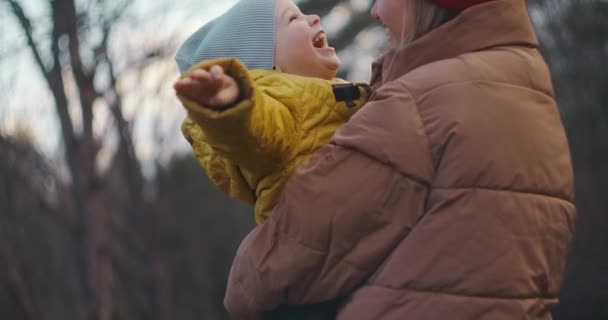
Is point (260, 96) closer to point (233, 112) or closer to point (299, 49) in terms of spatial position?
point (233, 112)

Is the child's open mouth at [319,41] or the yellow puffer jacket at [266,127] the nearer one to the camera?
the yellow puffer jacket at [266,127]

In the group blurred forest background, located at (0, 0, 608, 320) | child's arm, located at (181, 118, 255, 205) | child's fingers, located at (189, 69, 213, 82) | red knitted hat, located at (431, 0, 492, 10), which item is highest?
child's fingers, located at (189, 69, 213, 82)

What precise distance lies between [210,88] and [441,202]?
522 mm

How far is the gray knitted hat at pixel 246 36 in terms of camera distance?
2.28 metres

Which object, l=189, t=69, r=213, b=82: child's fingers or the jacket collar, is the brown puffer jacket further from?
l=189, t=69, r=213, b=82: child's fingers

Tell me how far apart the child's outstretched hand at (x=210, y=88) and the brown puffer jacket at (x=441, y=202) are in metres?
0.27

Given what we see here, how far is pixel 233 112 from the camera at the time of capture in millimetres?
1713

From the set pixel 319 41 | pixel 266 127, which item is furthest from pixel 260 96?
pixel 319 41

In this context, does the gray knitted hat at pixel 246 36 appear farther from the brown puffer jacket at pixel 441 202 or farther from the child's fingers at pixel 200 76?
the child's fingers at pixel 200 76

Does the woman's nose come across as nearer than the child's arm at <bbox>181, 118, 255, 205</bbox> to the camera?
No

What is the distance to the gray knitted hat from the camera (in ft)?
7.49

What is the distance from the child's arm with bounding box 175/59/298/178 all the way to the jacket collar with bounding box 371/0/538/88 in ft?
1.08

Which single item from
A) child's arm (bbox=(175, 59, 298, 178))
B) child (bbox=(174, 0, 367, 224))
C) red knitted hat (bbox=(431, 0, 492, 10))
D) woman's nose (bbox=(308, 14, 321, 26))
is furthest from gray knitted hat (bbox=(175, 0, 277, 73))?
red knitted hat (bbox=(431, 0, 492, 10))

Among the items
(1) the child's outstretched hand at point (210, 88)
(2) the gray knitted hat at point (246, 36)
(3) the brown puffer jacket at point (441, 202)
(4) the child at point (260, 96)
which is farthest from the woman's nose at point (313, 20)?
(1) the child's outstretched hand at point (210, 88)
